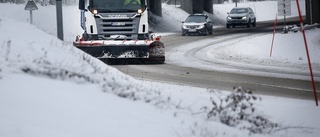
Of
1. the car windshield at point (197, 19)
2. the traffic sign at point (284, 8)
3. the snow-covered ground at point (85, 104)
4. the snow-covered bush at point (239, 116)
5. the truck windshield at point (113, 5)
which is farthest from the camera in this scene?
the car windshield at point (197, 19)

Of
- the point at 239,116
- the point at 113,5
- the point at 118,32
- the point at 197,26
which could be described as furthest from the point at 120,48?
the point at 197,26

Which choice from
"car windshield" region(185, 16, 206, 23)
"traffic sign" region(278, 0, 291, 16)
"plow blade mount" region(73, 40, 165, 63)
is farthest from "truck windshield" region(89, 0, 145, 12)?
"car windshield" region(185, 16, 206, 23)

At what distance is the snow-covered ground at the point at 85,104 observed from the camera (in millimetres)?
6281

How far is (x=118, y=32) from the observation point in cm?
1939

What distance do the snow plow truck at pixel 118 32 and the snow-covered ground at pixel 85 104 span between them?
6.63 meters

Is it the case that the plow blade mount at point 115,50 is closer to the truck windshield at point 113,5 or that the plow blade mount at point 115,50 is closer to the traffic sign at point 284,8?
the truck windshield at point 113,5

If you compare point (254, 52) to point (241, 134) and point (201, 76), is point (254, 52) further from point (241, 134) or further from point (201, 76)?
point (241, 134)

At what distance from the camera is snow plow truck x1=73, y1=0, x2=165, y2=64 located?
1823cm

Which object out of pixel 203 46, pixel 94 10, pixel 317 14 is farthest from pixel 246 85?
pixel 317 14

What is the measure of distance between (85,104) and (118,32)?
1235cm

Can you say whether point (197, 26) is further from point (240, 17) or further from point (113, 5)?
point (113, 5)

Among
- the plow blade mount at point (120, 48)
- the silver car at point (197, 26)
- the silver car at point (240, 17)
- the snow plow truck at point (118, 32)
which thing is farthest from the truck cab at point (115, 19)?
the silver car at point (240, 17)

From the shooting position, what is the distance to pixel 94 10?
62.6 ft

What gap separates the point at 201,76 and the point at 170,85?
267 centimetres
